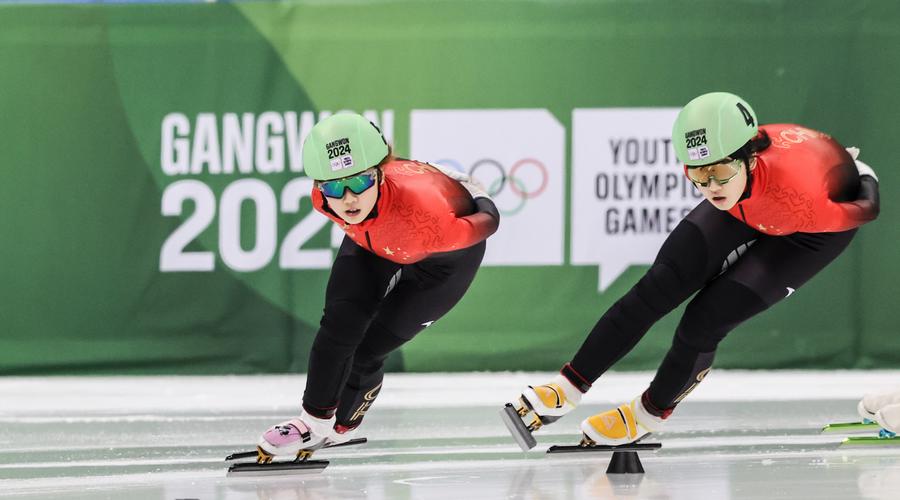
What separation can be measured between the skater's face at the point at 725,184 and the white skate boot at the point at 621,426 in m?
0.76

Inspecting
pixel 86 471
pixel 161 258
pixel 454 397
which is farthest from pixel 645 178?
pixel 86 471

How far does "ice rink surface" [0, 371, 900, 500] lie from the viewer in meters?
4.13

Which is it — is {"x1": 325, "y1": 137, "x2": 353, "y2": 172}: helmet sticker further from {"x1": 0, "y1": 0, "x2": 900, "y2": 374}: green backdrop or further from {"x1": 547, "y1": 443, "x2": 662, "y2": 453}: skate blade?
{"x1": 0, "y1": 0, "x2": 900, "y2": 374}: green backdrop

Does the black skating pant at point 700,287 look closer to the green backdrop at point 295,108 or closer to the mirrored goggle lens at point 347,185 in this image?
the mirrored goggle lens at point 347,185

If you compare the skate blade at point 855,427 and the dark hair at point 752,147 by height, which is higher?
Answer: the dark hair at point 752,147

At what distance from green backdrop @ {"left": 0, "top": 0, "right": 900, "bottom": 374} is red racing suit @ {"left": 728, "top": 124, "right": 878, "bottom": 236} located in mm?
2704

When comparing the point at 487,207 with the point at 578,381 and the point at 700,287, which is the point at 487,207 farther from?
the point at 700,287

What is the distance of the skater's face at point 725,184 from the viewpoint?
4164 mm

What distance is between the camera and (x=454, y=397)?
6.31m

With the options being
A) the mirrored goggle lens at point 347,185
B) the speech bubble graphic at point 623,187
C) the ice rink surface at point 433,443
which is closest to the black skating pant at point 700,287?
the ice rink surface at point 433,443

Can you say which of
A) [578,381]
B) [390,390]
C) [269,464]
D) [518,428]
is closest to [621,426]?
[578,381]

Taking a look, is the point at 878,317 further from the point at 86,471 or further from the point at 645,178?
the point at 86,471

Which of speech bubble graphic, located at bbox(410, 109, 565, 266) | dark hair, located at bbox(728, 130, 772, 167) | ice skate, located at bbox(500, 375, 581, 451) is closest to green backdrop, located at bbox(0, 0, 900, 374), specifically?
speech bubble graphic, located at bbox(410, 109, 565, 266)

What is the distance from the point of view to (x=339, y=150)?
413cm
